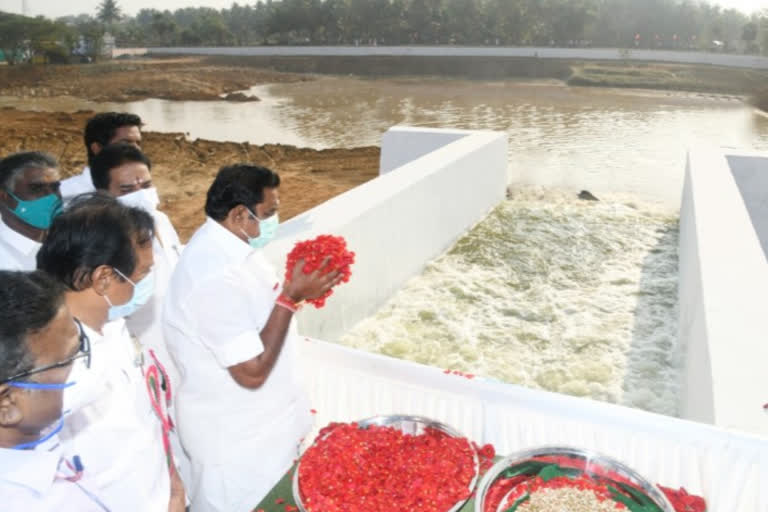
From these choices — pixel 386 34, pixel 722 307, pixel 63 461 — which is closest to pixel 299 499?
pixel 63 461

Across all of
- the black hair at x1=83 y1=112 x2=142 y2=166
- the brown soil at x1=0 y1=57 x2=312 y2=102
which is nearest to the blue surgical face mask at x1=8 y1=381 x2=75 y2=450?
the black hair at x1=83 y1=112 x2=142 y2=166

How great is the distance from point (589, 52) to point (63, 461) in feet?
176

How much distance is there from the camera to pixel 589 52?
4903 centimetres

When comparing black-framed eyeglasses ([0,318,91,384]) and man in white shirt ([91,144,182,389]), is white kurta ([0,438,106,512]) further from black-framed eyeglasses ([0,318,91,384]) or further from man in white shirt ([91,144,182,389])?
man in white shirt ([91,144,182,389])

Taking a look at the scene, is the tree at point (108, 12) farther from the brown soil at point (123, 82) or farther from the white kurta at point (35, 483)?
Answer: the white kurta at point (35, 483)

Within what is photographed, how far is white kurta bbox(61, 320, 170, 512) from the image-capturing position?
158 centimetres

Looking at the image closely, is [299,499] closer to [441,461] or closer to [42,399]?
[441,461]

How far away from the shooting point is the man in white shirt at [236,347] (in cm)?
188

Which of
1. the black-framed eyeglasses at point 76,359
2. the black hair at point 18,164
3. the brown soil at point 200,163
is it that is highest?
the black hair at point 18,164

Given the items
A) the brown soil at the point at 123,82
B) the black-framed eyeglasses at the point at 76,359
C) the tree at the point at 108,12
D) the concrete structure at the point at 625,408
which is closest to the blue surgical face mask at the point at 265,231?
the concrete structure at the point at 625,408

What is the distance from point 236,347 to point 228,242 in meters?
0.36

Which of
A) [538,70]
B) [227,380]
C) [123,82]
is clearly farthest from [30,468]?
[538,70]

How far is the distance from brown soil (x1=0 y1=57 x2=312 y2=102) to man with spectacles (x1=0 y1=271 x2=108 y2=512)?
28.6 metres

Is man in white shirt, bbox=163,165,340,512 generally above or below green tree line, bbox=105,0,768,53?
below
